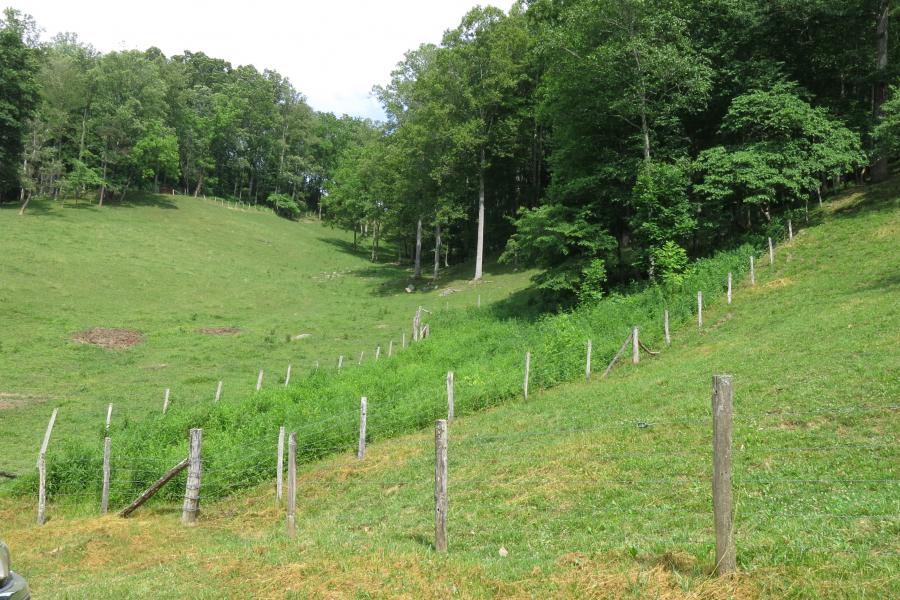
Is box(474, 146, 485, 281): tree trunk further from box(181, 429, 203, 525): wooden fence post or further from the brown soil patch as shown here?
box(181, 429, 203, 525): wooden fence post

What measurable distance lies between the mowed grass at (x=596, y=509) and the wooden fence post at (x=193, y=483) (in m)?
0.32

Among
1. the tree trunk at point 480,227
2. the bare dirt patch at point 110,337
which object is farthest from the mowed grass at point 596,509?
the tree trunk at point 480,227

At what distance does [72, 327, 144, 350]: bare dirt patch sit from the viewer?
114ft

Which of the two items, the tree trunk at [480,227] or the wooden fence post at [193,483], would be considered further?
the tree trunk at [480,227]

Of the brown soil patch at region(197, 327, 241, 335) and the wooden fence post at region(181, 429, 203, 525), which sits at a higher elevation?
the wooden fence post at region(181, 429, 203, 525)

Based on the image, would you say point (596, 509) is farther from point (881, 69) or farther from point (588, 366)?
point (881, 69)

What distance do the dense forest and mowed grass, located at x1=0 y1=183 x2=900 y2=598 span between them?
1373 centimetres

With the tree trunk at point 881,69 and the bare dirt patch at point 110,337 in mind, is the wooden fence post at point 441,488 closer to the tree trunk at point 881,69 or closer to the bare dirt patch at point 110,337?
the bare dirt patch at point 110,337

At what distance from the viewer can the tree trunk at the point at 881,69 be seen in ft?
112

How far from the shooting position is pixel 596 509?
894cm

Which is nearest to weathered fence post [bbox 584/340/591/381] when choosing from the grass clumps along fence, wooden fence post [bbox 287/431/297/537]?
the grass clumps along fence

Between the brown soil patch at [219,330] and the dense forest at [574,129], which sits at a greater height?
the dense forest at [574,129]

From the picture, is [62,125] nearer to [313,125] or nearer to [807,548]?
[313,125]

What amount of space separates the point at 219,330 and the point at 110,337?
21.2 ft
